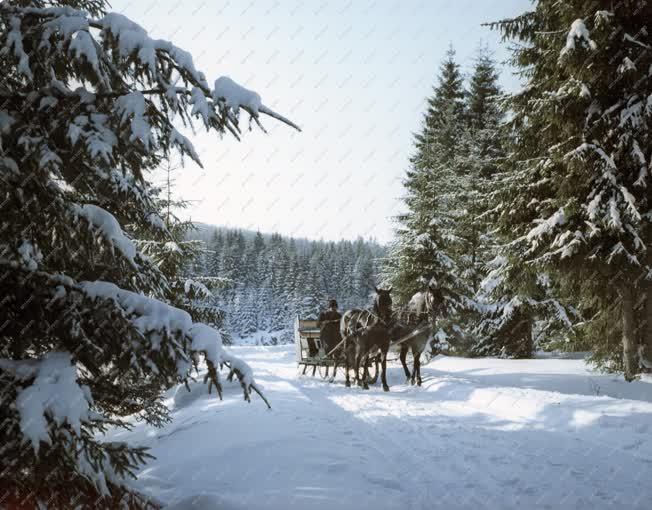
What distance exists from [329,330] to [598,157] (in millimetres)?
9072

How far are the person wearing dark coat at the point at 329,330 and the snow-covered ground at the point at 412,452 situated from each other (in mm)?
4979

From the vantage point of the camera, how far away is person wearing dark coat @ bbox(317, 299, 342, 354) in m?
14.0

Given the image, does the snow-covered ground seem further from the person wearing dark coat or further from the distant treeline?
the distant treeline

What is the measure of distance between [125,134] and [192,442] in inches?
180

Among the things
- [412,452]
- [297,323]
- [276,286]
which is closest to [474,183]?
[297,323]

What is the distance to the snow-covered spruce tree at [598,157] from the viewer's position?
8680mm

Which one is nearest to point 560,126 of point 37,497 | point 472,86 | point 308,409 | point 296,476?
point 308,409

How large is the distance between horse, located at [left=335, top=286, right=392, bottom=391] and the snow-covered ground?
248 cm

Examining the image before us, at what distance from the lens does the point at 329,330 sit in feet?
46.3

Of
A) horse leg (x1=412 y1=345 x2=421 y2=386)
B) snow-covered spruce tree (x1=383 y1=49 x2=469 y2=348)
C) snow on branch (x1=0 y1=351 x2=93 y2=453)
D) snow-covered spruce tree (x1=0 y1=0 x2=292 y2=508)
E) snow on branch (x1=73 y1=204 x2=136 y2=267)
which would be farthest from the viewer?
snow-covered spruce tree (x1=383 y1=49 x2=469 y2=348)

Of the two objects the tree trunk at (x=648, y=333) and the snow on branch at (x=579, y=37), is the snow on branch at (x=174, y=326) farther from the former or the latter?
the tree trunk at (x=648, y=333)

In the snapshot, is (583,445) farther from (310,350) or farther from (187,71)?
(310,350)

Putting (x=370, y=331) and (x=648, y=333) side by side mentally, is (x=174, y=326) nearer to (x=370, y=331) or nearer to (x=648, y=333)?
(x=370, y=331)

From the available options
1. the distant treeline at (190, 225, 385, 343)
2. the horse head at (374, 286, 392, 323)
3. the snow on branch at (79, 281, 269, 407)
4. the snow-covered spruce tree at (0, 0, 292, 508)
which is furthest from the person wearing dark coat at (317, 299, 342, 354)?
the distant treeline at (190, 225, 385, 343)
